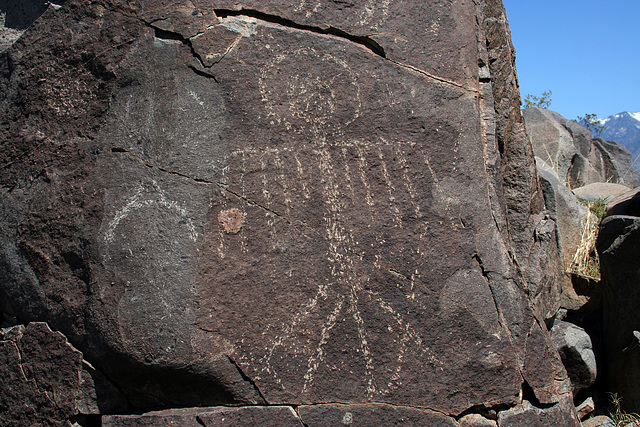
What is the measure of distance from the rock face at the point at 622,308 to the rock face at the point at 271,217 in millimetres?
934

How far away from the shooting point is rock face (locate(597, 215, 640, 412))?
2.51 m

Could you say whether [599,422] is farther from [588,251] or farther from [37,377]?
[37,377]

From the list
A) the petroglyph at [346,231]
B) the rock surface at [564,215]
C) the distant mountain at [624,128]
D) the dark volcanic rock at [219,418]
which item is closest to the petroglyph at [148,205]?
the petroglyph at [346,231]

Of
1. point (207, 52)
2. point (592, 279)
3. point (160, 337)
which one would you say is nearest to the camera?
point (160, 337)

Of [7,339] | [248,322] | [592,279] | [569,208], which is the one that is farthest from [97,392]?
[569,208]

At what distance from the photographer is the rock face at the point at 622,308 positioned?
8.23ft

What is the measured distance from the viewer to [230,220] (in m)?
1.67

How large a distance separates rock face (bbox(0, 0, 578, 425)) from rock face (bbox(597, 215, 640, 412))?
93 cm

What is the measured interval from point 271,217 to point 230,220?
0.13 metres

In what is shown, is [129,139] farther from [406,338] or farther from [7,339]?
[406,338]

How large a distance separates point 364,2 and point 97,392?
1.54 m

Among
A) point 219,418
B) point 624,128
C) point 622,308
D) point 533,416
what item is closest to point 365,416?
point 219,418

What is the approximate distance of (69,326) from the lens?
1688 mm

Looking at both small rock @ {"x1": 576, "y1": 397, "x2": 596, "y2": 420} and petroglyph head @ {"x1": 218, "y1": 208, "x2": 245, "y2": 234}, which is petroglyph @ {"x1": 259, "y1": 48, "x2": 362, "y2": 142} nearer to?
petroglyph head @ {"x1": 218, "y1": 208, "x2": 245, "y2": 234}
